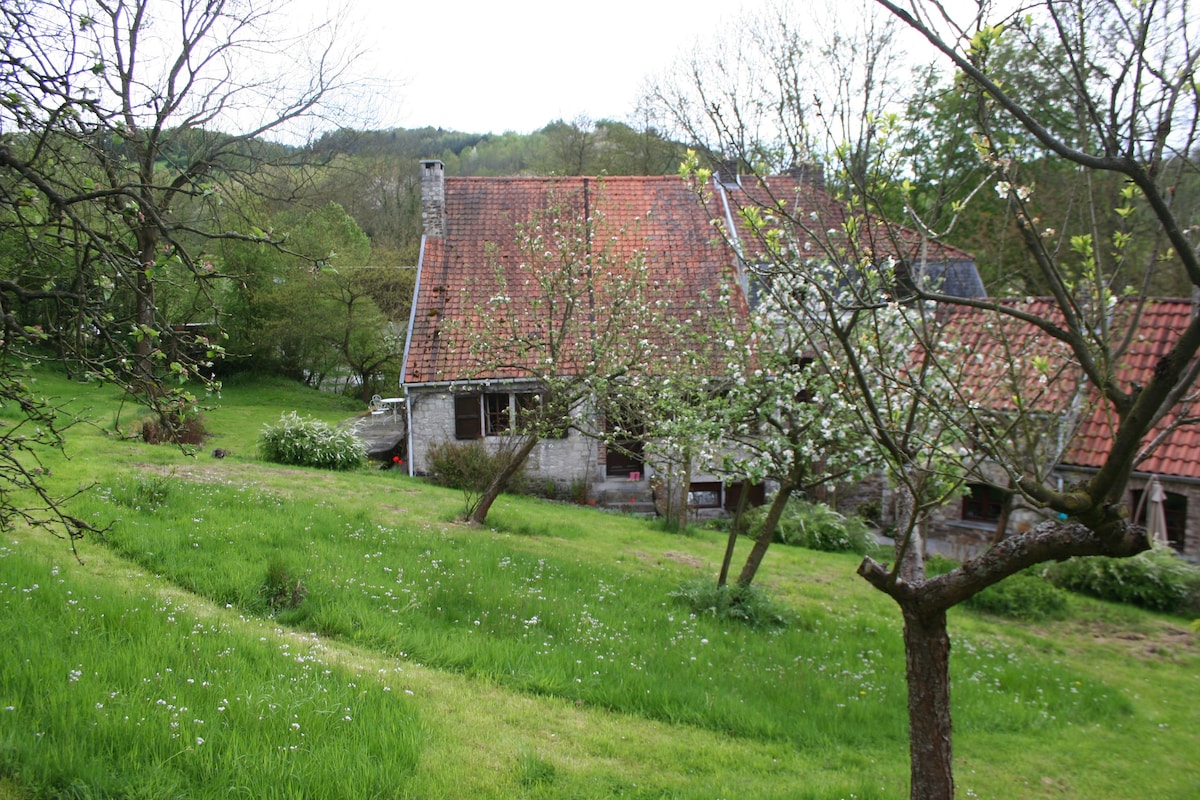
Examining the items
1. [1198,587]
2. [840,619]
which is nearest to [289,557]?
[840,619]

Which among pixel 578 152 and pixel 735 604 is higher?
pixel 578 152

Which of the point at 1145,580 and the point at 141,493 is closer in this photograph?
the point at 141,493

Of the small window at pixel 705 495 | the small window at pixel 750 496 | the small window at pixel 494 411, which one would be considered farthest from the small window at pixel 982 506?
the small window at pixel 494 411

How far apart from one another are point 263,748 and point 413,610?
11.8ft

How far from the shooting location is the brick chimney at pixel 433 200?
2252cm

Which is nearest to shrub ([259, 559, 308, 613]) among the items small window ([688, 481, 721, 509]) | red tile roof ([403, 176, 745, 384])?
red tile roof ([403, 176, 745, 384])

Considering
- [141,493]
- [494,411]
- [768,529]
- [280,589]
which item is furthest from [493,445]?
[280,589]

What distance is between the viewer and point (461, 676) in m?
6.70

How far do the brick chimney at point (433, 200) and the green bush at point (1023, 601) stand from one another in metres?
16.8

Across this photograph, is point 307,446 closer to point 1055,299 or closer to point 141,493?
point 141,493

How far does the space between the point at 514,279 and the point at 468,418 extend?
4160 mm

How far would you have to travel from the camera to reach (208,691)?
484 cm

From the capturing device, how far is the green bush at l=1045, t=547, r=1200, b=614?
48.7ft

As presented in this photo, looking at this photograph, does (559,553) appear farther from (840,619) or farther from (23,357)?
(23,357)
